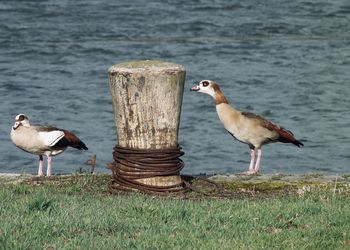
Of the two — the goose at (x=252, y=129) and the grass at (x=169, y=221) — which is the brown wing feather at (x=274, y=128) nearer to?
the goose at (x=252, y=129)

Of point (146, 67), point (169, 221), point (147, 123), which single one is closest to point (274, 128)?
point (147, 123)

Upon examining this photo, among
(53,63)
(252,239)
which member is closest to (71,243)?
(252,239)

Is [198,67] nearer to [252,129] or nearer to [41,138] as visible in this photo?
[252,129]

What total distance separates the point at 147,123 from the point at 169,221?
2.32m

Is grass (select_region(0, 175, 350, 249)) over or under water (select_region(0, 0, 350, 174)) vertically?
over

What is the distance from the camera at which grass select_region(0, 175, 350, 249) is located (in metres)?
9.20

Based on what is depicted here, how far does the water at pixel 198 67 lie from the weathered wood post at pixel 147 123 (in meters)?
5.50

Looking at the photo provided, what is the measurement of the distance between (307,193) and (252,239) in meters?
3.12

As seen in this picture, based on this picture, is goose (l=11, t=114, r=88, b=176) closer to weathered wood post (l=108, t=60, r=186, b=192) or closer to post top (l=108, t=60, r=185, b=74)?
weathered wood post (l=108, t=60, r=186, b=192)

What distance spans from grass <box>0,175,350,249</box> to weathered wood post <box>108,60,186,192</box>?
37 cm

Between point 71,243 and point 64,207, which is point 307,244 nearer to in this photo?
point 71,243

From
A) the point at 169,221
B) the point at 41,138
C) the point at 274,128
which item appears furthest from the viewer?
the point at 274,128

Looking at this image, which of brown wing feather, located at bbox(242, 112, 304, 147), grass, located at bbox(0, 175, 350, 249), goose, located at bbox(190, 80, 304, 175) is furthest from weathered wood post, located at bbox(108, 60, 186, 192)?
brown wing feather, located at bbox(242, 112, 304, 147)

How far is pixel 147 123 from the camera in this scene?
486 inches
